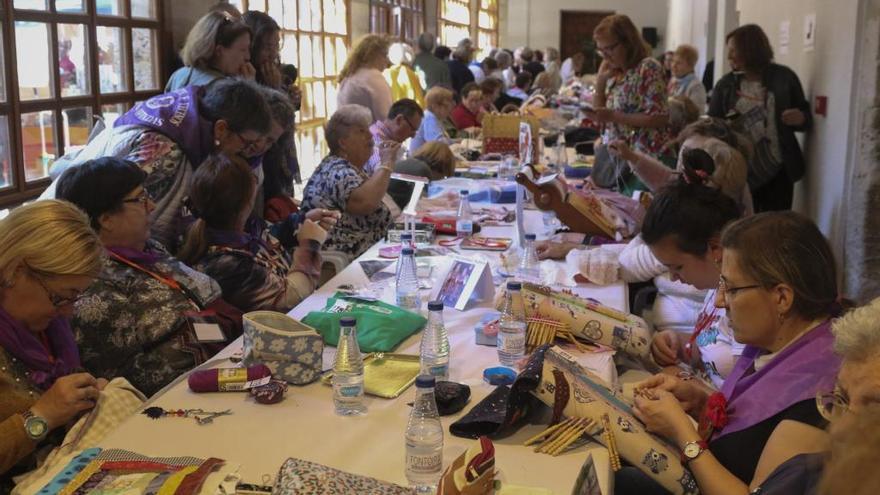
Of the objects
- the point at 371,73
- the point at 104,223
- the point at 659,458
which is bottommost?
the point at 659,458

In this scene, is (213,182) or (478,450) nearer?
(478,450)

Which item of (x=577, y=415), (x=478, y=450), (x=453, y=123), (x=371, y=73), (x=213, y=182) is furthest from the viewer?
(x=453, y=123)

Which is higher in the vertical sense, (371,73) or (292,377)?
(371,73)

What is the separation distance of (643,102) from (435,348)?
3.49 m

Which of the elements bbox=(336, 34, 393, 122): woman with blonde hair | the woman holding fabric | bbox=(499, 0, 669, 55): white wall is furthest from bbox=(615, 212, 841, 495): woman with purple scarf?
bbox=(499, 0, 669, 55): white wall

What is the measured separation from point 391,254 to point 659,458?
6.30 feet

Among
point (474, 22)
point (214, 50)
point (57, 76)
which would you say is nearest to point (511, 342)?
point (214, 50)

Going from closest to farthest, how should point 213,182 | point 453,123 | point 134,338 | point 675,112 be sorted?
1. point 134,338
2. point 213,182
3. point 675,112
4. point 453,123

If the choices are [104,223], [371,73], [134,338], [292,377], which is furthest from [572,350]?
[371,73]

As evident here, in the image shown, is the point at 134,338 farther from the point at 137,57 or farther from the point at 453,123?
the point at 453,123

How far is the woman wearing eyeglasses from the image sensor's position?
235 cm

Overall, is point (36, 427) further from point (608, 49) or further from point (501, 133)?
point (501, 133)

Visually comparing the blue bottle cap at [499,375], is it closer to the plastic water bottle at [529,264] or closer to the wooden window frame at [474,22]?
the plastic water bottle at [529,264]

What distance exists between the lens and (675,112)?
17.9 feet
